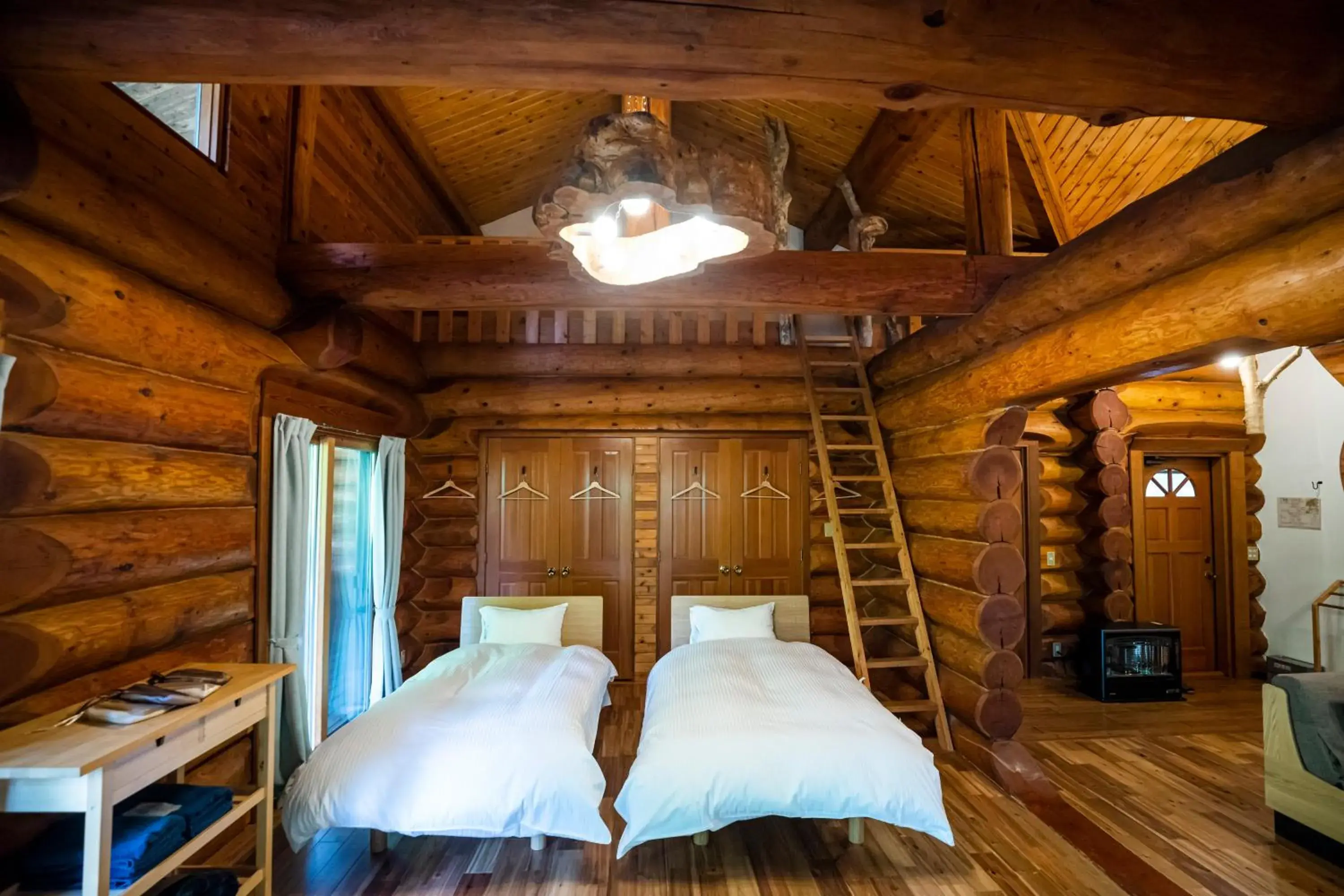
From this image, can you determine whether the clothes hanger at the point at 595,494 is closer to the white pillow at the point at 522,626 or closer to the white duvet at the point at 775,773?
the white pillow at the point at 522,626

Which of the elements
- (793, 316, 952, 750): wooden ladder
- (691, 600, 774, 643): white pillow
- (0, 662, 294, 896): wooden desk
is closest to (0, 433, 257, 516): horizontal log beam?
(0, 662, 294, 896): wooden desk

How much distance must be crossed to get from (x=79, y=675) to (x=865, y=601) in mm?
5026

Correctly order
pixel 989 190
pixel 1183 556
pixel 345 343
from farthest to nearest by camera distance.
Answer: pixel 1183 556
pixel 989 190
pixel 345 343

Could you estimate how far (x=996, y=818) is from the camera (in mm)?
3146

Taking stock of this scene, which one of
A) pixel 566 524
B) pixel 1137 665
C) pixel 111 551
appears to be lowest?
pixel 1137 665

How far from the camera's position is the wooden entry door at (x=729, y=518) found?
5414 mm

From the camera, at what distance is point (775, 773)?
2629mm

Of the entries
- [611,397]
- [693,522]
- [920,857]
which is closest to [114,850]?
[920,857]

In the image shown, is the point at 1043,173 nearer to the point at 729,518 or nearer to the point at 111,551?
the point at 729,518

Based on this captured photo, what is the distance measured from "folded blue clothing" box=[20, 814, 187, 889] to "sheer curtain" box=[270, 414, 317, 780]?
1165 mm

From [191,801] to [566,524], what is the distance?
3507mm

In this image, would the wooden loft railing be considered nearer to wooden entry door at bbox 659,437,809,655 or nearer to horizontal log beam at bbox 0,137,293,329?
wooden entry door at bbox 659,437,809,655

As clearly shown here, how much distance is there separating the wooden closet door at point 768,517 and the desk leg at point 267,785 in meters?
3.71

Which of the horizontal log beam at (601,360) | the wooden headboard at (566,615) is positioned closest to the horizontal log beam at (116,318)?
the horizontal log beam at (601,360)
